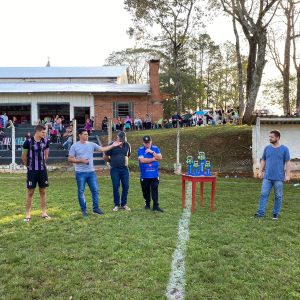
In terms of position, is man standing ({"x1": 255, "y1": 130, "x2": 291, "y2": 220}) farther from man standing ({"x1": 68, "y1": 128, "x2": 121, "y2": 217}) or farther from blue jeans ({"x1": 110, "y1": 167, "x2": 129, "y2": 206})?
man standing ({"x1": 68, "y1": 128, "x2": 121, "y2": 217})

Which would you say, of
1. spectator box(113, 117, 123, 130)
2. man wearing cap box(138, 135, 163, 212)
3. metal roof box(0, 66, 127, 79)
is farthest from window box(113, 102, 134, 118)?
man wearing cap box(138, 135, 163, 212)

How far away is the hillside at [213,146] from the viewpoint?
766 inches

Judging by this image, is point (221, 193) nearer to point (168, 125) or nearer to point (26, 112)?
point (168, 125)

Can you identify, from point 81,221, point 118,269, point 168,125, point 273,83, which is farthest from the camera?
point 273,83

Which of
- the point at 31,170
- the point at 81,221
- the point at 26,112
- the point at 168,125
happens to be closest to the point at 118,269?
the point at 81,221

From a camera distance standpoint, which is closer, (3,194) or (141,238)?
(141,238)

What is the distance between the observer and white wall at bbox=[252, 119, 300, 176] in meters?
17.5

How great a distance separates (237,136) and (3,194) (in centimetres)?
1394

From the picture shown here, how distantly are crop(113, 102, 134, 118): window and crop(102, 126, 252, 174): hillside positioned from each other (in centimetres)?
671

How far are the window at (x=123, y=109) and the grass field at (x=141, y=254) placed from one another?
Result: 22057 mm

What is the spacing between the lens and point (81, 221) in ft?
25.2

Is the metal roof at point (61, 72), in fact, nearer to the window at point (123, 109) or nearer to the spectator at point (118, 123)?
the window at point (123, 109)

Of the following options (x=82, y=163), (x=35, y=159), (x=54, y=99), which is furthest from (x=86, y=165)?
(x=54, y=99)

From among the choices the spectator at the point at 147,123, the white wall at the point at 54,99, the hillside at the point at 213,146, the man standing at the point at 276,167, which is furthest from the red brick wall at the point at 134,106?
the man standing at the point at 276,167
